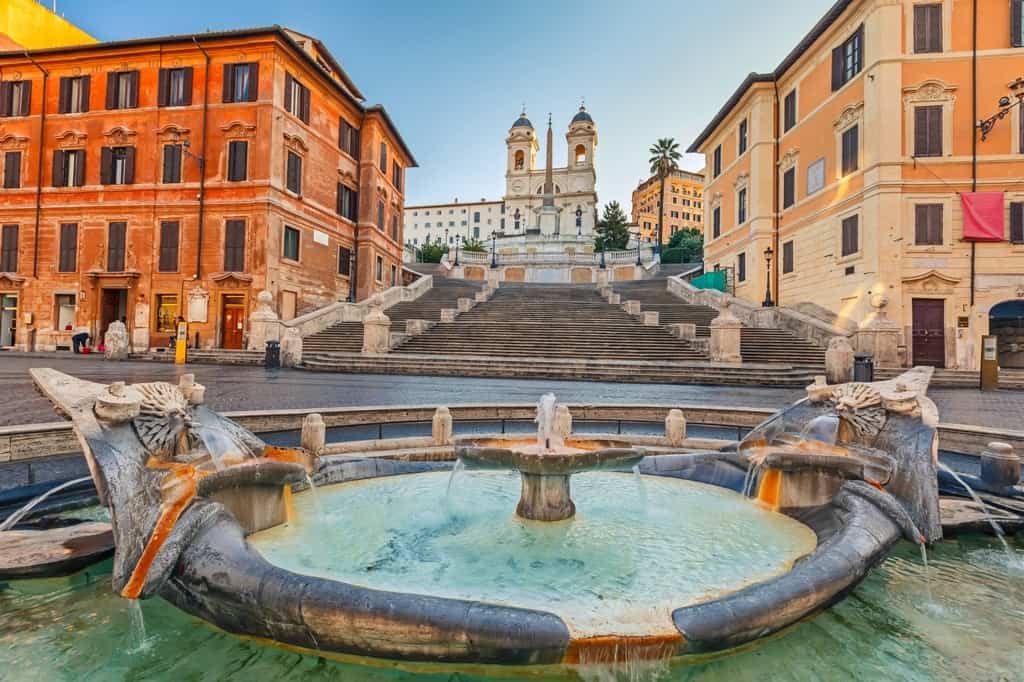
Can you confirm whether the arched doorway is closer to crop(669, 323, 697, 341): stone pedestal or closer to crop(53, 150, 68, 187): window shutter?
crop(669, 323, 697, 341): stone pedestal

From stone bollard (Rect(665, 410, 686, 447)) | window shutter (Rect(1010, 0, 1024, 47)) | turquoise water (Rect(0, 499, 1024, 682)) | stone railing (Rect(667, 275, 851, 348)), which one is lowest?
turquoise water (Rect(0, 499, 1024, 682))

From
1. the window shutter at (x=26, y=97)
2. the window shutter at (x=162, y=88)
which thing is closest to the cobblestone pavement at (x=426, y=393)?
the window shutter at (x=162, y=88)

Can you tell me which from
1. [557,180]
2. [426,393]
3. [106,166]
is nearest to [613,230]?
[557,180]

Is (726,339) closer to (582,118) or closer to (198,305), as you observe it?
(198,305)

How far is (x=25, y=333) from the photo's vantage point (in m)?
27.5

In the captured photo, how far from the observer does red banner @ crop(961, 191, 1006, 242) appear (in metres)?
19.8

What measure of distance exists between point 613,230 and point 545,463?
71176mm

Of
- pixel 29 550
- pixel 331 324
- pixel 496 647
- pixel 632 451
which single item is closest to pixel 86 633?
pixel 29 550

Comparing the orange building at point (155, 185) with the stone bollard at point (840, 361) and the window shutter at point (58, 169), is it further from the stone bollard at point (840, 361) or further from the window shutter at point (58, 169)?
the stone bollard at point (840, 361)

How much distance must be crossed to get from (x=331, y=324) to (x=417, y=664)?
24.3 metres

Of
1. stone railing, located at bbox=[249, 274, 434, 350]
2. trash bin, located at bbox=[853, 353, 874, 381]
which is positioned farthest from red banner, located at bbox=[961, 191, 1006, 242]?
stone railing, located at bbox=[249, 274, 434, 350]

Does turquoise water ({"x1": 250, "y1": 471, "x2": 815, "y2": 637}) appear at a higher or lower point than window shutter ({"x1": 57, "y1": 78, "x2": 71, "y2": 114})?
lower

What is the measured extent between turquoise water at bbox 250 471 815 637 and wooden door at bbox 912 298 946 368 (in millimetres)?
19912

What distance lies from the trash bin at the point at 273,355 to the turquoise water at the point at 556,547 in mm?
14652
